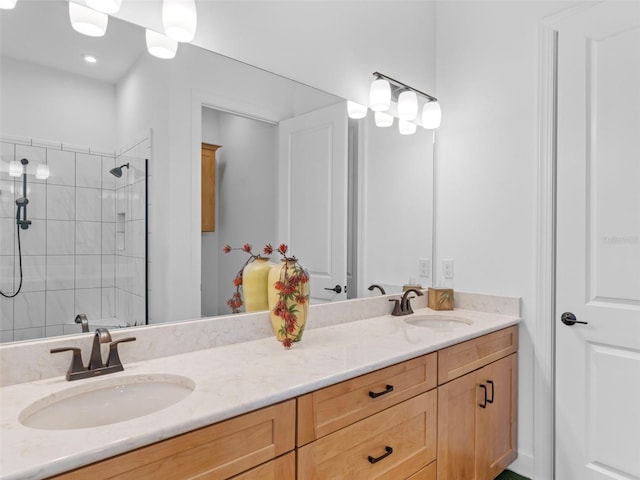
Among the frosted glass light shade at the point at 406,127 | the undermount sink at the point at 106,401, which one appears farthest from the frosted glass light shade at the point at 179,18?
the frosted glass light shade at the point at 406,127

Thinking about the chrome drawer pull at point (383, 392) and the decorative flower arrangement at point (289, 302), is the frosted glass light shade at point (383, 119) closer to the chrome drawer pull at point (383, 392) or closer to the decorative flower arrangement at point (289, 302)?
the decorative flower arrangement at point (289, 302)

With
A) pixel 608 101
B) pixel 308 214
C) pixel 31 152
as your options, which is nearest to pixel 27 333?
pixel 31 152

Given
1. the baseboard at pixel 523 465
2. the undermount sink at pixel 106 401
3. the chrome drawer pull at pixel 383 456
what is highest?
the undermount sink at pixel 106 401

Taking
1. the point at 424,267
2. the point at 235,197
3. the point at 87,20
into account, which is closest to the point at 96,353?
the point at 235,197

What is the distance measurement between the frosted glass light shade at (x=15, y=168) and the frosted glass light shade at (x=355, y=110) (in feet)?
4.64

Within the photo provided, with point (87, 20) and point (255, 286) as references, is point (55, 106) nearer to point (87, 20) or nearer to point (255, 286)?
point (87, 20)

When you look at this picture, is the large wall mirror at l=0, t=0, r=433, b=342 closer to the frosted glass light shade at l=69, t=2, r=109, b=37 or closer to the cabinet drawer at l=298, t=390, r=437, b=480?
the frosted glass light shade at l=69, t=2, r=109, b=37

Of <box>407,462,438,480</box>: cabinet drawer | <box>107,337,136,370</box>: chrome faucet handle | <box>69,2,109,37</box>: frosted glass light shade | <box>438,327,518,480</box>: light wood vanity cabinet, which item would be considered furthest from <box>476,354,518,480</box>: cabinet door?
<box>69,2,109,37</box>: frosted glass light shade

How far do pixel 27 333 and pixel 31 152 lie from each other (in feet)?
1.69

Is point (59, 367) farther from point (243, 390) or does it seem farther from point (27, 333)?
point (243, 390)

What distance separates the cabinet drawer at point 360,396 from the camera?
1097mm

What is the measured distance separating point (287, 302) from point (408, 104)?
4.58ft

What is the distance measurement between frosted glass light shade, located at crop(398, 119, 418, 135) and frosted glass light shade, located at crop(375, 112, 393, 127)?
9 centimetres

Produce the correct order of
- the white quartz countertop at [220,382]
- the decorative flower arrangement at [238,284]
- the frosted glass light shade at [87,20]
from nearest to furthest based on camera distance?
the white quartz countertop at [220,382] < the frosted glass light shade at [87,20] < the decorative flower arrangement at [238,284]
